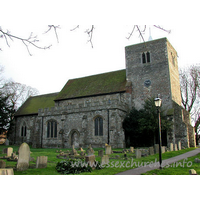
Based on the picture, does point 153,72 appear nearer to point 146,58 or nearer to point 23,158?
point 146,58

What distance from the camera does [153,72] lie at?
24.9 m

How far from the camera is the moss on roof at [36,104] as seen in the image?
105ft

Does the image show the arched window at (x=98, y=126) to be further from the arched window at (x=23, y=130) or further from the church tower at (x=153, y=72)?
the arched window at (x=23, y=130)

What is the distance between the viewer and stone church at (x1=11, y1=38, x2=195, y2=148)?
2162cm

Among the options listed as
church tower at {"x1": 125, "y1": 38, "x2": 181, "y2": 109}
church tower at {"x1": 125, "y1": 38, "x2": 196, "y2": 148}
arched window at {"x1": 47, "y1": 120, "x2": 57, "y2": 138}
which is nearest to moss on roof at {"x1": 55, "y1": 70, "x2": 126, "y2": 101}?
church tower at {"x1": 125, "y1": 38, "x2": 196, "y2": 148}

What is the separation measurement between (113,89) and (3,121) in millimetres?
17592

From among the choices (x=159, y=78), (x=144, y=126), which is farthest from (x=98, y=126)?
(x=159, y=78)

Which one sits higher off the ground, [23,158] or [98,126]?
[98,126]

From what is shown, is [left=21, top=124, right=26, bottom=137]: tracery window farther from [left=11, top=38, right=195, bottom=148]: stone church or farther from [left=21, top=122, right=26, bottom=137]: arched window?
[left=11, top=38, right=195, bottom=148]: stone church

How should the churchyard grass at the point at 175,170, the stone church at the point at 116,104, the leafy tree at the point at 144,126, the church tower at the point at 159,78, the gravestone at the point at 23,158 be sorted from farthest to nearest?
the church tower at the point at 159,78 < the stone church at the point at 116,104 < the leafy tree at the point at 144,126 < the gravestone at the point at 23,158 < the churchyard grass at the point at 175,170

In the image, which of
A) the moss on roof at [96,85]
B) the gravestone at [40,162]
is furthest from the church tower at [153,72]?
the gravestone at [40,162]

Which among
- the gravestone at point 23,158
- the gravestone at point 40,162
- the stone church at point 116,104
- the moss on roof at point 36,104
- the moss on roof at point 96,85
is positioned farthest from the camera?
the moss on roof at point 36,104

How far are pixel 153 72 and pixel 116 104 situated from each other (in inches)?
284

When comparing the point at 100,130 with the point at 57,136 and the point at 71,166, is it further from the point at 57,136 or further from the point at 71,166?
the point at 71,166
